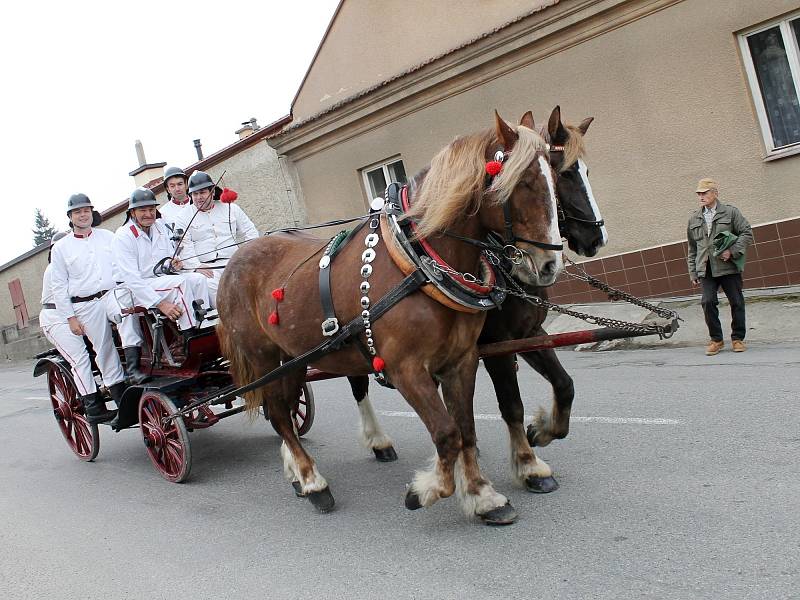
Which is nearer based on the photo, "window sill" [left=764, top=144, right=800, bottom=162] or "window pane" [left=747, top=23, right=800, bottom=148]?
"window sill" [left=764, top=144, right=800, bottom=162]

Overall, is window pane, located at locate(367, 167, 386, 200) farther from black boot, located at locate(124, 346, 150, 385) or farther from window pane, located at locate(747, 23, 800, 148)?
black boot, located at locate(124, 346, 150, 385)

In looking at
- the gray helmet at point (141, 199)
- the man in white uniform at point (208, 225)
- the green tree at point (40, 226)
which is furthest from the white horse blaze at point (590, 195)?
the green tree at point (40, 226)

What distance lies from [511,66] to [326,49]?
429 cm

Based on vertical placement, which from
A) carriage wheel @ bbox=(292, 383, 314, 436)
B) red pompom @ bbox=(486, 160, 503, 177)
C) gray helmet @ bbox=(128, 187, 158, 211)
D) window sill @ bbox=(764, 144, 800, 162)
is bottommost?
carriage wheel @ bbox=(292, 383, 314, 436)

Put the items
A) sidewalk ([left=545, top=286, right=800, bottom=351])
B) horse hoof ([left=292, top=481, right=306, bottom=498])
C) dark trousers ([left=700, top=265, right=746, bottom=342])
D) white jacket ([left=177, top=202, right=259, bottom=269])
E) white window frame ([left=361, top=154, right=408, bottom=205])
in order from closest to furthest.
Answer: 1. horse hoof ([left=292, top=481, right=306, bottom=498])
2. white jacket ([left=177, top=202, right=259, bottom=269])
3. dark trousers ([left=700, top=265, right=746, bottom=342])
4. sidewalk ([left=545, top=286, right=800, bottom=351])
5. white window frame ([left=361, top=154, right=408, bottom=205])

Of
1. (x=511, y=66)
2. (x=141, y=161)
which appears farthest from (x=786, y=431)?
(x=141, y=161)

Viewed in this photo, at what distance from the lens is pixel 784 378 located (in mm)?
5852

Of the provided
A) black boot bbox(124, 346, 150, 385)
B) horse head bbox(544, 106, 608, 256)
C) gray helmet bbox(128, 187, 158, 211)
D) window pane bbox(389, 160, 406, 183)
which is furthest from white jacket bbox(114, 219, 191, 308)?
window pane bbox(389, 160, 406, 183)

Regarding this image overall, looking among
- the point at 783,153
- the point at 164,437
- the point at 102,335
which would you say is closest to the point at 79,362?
the point at 102,335

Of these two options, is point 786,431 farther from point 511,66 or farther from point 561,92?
point 511,66

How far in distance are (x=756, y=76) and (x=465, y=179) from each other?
22.1 ft

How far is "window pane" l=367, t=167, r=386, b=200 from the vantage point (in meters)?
13.4

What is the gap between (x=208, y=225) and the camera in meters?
6.66

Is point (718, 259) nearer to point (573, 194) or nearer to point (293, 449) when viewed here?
point (573, 194)
